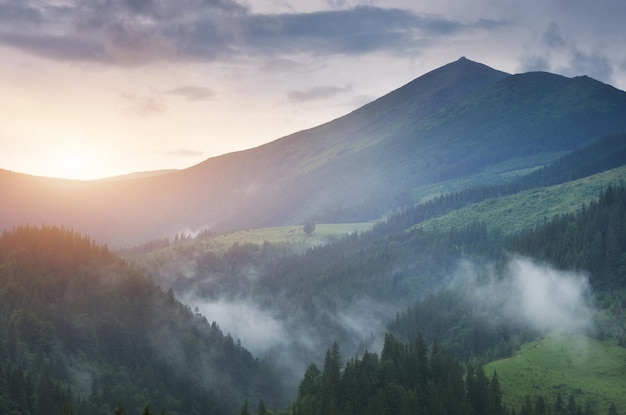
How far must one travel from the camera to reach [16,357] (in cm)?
18862

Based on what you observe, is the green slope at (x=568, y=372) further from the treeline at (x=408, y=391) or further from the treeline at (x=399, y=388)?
the treeline at (x=399, y=388)

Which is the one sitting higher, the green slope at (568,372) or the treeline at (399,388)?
the treeline at (399,388)

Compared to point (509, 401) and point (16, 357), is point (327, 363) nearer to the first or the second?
point (509, 401)

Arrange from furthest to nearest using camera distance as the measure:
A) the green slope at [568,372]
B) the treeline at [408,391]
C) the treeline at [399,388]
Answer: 1. the green slope at [568,372]
2. the treeline at [408,391]
3. the treeline at [399,388]

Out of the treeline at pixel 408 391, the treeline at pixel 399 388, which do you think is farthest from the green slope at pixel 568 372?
the treeline at pixel 399 388

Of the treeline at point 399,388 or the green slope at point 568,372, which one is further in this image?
the green slope at point 568,372

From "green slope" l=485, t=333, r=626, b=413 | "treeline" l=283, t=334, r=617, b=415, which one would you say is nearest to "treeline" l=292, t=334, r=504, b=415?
"treeline" l=283, t=334, r=617, b=415

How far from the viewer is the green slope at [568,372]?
162 meters

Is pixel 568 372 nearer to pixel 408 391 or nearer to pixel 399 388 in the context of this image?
pixel 408 391

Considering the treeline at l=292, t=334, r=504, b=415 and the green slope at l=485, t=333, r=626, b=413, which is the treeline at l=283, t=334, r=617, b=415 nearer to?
the treeline at l=292, t=334, r=504, b=415

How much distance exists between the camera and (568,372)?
172 metres

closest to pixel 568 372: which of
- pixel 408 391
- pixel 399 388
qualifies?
pixel 408 391

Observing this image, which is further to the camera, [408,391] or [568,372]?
[568,372]

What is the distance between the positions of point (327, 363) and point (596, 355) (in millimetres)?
75539
